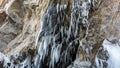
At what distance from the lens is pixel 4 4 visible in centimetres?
850

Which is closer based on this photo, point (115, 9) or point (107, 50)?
point (107, 50)

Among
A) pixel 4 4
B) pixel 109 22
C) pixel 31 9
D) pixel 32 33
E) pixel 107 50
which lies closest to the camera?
pixel 107 50

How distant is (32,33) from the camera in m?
6.80

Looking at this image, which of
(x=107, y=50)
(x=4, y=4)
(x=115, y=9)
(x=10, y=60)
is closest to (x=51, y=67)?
(x=10, y=60)

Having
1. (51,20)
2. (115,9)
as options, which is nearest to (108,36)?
(115,9)

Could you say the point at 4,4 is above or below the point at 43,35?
above

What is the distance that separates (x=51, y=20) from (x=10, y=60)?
131cm

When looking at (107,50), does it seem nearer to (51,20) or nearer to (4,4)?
(51,20)

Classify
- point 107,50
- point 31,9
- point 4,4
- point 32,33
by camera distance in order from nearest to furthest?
point 107,50 < point 32,33 < point 31,9 < point 4,4

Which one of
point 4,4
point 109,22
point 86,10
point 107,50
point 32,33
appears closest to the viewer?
point 107,50

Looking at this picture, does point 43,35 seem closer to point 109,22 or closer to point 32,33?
point 32,33

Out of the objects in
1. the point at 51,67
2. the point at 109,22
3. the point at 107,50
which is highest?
the point at 109,22

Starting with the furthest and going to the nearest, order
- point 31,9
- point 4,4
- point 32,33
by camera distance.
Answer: point 4,4
point 31,9
point 32,33

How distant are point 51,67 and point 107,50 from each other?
1.47 metres
